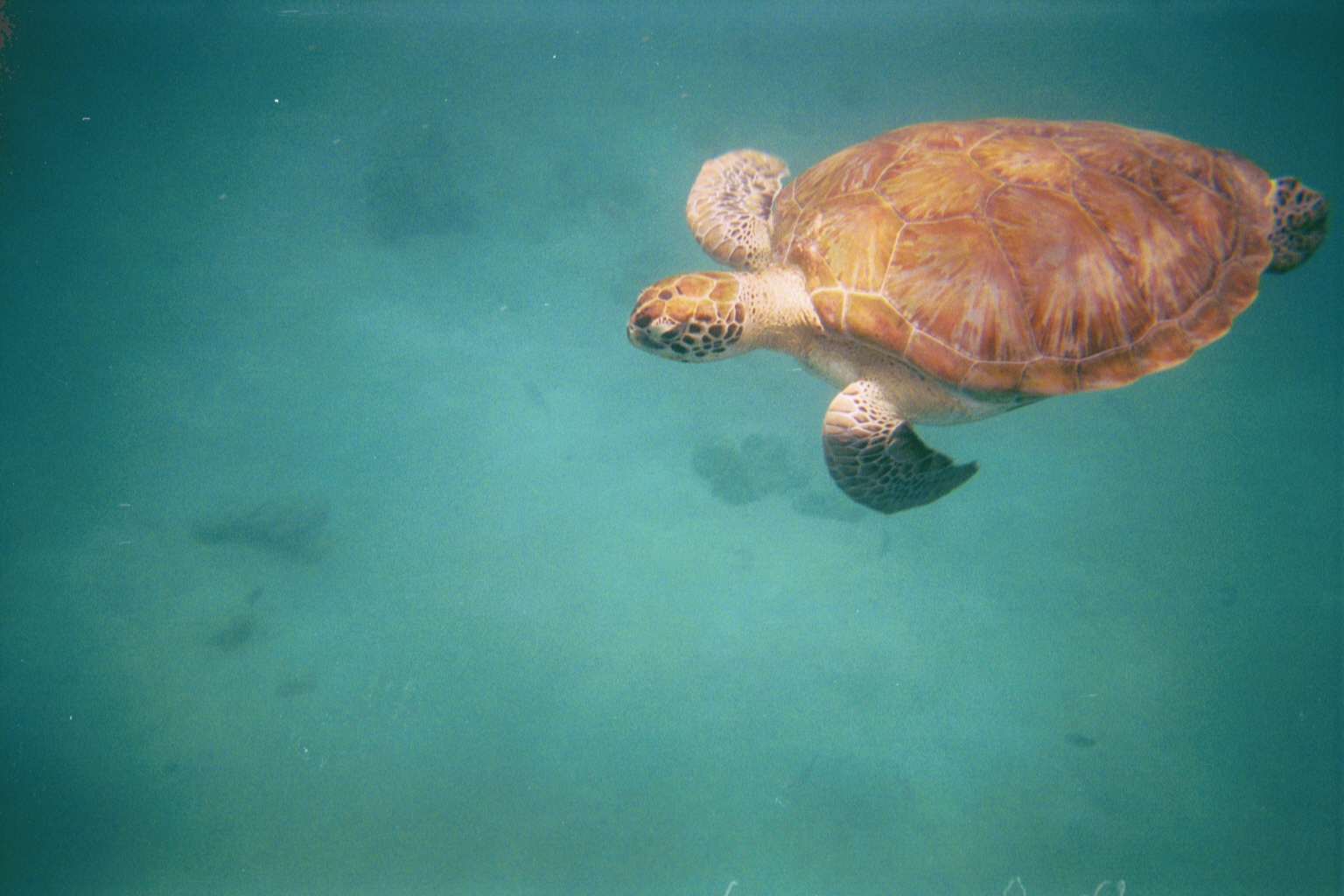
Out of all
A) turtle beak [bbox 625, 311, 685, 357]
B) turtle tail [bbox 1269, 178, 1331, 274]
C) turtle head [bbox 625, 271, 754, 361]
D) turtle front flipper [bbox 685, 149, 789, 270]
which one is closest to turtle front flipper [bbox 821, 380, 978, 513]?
turtle head [bbox 625, 271, 754, 361]

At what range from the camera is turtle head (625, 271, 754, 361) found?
2303 mm

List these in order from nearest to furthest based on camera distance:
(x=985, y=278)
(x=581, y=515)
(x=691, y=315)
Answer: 1. (x=985, y=278)
2. (x=691, y=315)
3. (x=581, y=515)

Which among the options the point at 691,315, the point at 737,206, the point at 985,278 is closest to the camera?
the point at 985,278

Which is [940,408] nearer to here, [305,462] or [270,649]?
[270,649]

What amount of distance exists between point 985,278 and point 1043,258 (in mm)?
231

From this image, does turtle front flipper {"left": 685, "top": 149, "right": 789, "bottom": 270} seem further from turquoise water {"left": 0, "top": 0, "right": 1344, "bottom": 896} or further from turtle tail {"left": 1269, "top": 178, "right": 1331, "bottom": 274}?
turquoise water {"left": 0, "top": 0, "right": 1344, "bottom": 896}

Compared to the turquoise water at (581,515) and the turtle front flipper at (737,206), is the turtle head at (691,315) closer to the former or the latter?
the turtle front flipper at (737,206)

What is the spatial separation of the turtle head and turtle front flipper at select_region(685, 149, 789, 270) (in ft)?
1.58

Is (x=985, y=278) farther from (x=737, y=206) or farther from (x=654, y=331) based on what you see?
(x=737, y=206)

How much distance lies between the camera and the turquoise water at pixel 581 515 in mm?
3553

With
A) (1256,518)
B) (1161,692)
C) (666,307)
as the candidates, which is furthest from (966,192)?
(1256,518)

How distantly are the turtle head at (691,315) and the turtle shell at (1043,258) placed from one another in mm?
345

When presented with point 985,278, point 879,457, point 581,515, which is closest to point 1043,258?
point 985,278

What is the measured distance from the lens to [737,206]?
315 cm
